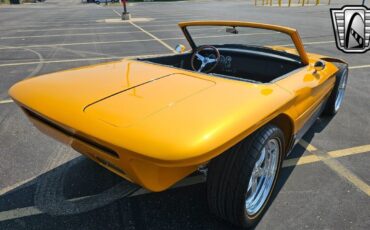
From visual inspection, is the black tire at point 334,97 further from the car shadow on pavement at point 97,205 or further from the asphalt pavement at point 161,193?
the car shadow on pavement at point 97,205

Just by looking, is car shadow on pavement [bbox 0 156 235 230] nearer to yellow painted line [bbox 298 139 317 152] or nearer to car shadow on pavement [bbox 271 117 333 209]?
car shadow on pavement [bbox 271 117 333 209]

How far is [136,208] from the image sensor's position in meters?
2.56

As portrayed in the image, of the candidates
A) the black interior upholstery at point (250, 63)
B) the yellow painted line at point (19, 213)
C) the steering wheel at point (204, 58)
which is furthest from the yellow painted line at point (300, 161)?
the yellow painted line at point (19, 213)

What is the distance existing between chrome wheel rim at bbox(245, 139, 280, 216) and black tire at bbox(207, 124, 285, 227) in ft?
0.57

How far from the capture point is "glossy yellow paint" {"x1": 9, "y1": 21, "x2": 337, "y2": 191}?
165cm

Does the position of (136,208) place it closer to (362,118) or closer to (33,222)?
(33,222)

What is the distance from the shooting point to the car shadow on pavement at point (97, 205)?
2.39m

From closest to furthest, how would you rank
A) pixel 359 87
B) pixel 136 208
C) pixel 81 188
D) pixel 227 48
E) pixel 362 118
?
pixel 136 208 < pixel 81 188 < pixel 227 48 < pixel 362 118 < pixel 359 87

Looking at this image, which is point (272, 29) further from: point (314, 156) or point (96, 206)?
point (96, 206)

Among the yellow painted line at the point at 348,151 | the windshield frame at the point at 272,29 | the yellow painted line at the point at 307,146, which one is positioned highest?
the windshield frame at the point at 272,29

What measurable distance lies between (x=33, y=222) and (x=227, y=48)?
256cm

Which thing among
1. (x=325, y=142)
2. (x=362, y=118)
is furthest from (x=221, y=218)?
(x=362, y=118)

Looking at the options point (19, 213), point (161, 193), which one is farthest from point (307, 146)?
point (19, 213)

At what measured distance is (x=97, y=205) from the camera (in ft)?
8.50
